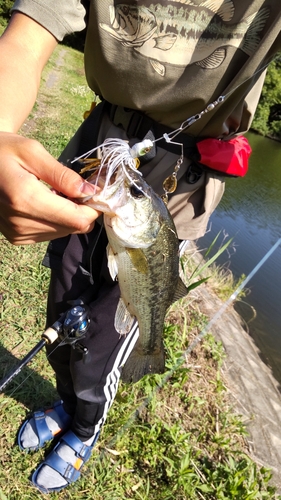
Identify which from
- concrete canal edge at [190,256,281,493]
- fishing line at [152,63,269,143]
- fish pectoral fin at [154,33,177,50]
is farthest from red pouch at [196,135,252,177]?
concrete canal edge at [190,256,281,493]

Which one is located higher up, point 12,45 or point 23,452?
point 12,45

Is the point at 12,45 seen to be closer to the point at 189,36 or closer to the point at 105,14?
the point at 105,14

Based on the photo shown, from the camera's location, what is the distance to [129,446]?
2484 millimetres

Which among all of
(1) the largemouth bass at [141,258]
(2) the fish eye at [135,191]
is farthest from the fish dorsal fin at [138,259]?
(2) the fish eye at [135,191]

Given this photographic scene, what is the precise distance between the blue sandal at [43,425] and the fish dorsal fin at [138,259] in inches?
53.4

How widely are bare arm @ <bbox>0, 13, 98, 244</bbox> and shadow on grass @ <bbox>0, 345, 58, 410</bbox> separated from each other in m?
1.62

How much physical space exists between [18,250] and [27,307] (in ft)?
2.27

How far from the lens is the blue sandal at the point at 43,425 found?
2297 millimetres

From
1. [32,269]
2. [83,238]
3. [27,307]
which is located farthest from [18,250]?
[83,238]

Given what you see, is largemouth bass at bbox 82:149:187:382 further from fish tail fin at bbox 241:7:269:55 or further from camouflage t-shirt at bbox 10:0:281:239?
fish tail fin at bbox 241:7:269:55

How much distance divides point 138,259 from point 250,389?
8.84 feet

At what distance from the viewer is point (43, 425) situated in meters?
2.34

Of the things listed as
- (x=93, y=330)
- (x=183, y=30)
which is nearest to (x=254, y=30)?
(x=183, y=30)

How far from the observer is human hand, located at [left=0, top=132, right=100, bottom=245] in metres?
1.03
